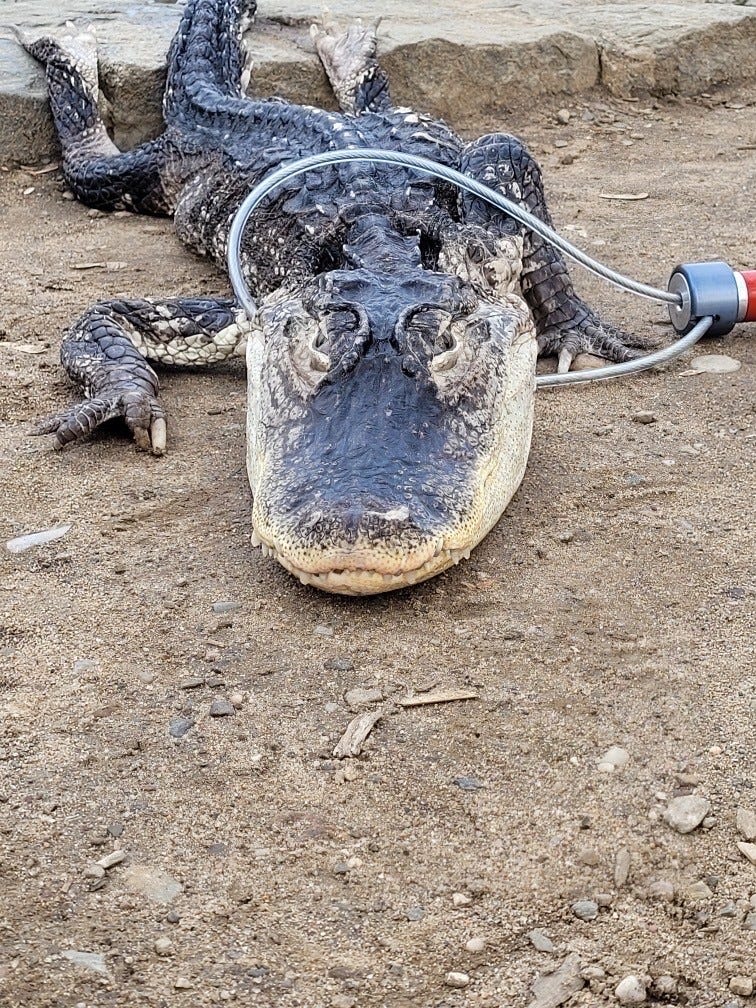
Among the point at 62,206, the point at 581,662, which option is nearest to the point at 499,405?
the point at 581,662

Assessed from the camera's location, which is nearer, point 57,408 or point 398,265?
point 398,265

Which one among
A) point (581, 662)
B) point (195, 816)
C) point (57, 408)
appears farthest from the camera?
point (57, 408)

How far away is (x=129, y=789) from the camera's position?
8.00ft

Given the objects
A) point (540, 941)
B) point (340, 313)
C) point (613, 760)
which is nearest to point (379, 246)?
point (340, 313)

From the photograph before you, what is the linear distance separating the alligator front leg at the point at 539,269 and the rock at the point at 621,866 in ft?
8.91

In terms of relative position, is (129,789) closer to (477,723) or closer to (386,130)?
(477,723)

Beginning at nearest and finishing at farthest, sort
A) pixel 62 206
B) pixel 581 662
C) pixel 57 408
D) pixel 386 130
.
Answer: pixel 581 662 < pixel 57 408 < pixel 386 130 < pixel 62 206

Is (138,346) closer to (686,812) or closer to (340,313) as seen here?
(340,313)

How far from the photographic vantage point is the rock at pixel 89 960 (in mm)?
2008

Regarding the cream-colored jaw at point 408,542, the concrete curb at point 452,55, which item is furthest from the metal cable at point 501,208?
the concrete curb at point 452,55

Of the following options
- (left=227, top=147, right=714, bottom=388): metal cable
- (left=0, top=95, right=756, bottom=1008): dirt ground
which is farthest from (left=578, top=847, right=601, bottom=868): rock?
(left=227, top=147, right=714, bottom=388): metal cable

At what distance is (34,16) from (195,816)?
270 inches

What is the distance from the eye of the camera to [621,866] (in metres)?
2.19

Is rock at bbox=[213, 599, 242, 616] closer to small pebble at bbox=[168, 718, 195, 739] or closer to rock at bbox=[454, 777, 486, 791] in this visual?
small pebble at bbox=[168, 718, 195, 739]
